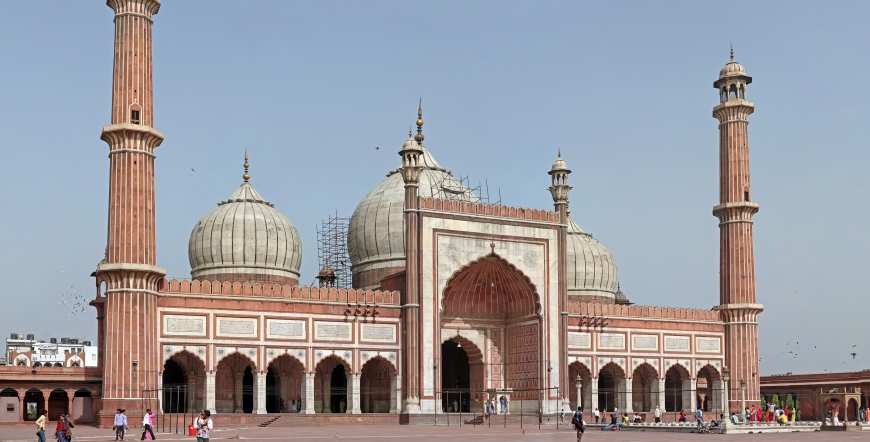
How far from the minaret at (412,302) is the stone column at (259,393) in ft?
14.2

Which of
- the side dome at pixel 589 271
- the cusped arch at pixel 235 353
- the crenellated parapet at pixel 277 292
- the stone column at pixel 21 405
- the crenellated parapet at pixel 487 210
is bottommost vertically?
the stone column at pixel 21 405

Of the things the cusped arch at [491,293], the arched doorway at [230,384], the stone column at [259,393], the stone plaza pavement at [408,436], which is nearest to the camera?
the stone plaza pavement at [408,436]

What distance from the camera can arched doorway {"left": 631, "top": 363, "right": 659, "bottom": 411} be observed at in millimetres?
39219

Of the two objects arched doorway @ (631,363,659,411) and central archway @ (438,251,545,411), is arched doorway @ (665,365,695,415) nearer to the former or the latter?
arched doorway @ (631,363,659,411)

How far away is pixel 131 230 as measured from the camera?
2980cm

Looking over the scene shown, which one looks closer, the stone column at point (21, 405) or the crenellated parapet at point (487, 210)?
the stone column at point (21, 405)

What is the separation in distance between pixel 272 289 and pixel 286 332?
1.32m

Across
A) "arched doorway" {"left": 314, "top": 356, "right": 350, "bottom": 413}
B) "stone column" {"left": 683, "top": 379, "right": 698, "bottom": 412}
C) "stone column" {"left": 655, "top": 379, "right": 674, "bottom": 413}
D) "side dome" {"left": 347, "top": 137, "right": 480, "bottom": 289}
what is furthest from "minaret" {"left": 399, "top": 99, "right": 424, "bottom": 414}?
"stone column" {"left": 683, "top": 379, "right": 698, "bottom": 412}

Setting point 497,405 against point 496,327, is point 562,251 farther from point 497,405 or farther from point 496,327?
point 497,405

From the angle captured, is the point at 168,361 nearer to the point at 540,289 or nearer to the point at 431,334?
the point at 431,334

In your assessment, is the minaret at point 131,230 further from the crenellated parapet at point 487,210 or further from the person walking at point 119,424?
the crenellated parapet at point 487,210

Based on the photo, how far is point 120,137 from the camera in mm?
30281

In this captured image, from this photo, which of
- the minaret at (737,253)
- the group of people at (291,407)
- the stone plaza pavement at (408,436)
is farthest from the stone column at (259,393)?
the minaret at (737,253)

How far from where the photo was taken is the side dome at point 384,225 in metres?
38.6
